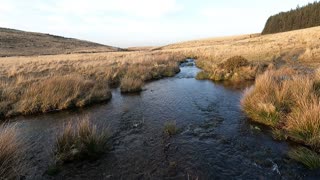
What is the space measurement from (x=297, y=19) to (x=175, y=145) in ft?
287

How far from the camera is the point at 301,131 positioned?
Result: 656 centimetres

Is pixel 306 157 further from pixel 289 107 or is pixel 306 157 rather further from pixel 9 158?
pixel 9 158

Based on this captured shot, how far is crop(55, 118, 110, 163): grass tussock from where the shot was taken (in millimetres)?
6145

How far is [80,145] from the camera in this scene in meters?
6.29

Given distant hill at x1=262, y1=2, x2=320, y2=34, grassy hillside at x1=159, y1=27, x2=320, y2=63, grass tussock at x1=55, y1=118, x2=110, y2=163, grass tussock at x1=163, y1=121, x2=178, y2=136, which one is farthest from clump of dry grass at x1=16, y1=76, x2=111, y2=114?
distant hill at x1=262, y1=2, x2=320, y2=34

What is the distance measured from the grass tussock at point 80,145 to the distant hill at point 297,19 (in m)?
81.6

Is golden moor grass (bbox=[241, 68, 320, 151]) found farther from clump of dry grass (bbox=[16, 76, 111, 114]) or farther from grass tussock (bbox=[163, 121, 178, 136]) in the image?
clump of dry grass (bbox=[16, 76, 111, 114])

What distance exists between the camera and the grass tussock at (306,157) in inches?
213

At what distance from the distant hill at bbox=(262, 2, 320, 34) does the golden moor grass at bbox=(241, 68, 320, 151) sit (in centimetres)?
7566

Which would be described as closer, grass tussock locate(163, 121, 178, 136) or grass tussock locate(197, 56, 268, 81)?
grass tussock locate(163, 121, 178, 136)

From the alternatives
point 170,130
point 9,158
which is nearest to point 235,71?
point 170,130

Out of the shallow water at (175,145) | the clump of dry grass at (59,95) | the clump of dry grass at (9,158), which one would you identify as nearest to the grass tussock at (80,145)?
the shallow water at (175,145)

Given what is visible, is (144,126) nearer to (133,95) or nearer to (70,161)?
(70,161)

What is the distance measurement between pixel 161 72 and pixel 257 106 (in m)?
12.5
